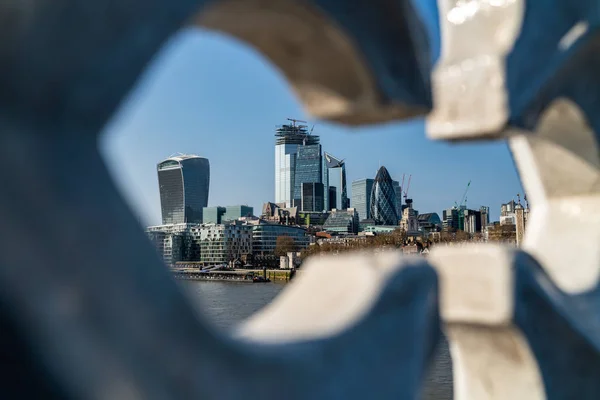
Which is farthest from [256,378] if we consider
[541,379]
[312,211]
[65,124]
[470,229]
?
[312,211]

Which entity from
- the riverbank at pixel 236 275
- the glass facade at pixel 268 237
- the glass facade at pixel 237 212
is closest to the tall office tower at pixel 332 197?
the glass facade at pixel 237 212

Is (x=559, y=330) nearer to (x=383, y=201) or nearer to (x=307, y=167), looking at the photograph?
(x=383, y=201)

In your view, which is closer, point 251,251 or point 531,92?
point 531,92

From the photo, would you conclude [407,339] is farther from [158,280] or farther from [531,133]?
[531,133]

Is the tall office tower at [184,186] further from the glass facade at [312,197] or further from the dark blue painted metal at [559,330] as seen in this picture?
the dark blue painted metal at [559,330]

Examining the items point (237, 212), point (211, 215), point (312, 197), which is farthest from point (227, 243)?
point (312, 197)

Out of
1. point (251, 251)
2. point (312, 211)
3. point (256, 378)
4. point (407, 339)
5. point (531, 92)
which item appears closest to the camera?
point (256, 378)

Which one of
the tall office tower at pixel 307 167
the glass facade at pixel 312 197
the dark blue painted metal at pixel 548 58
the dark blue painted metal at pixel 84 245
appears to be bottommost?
the dark blue painted metal at pixel 84 245

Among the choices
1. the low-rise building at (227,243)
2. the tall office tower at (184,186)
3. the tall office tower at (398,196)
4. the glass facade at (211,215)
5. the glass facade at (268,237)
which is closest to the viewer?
the low-rise building at (227,243)
